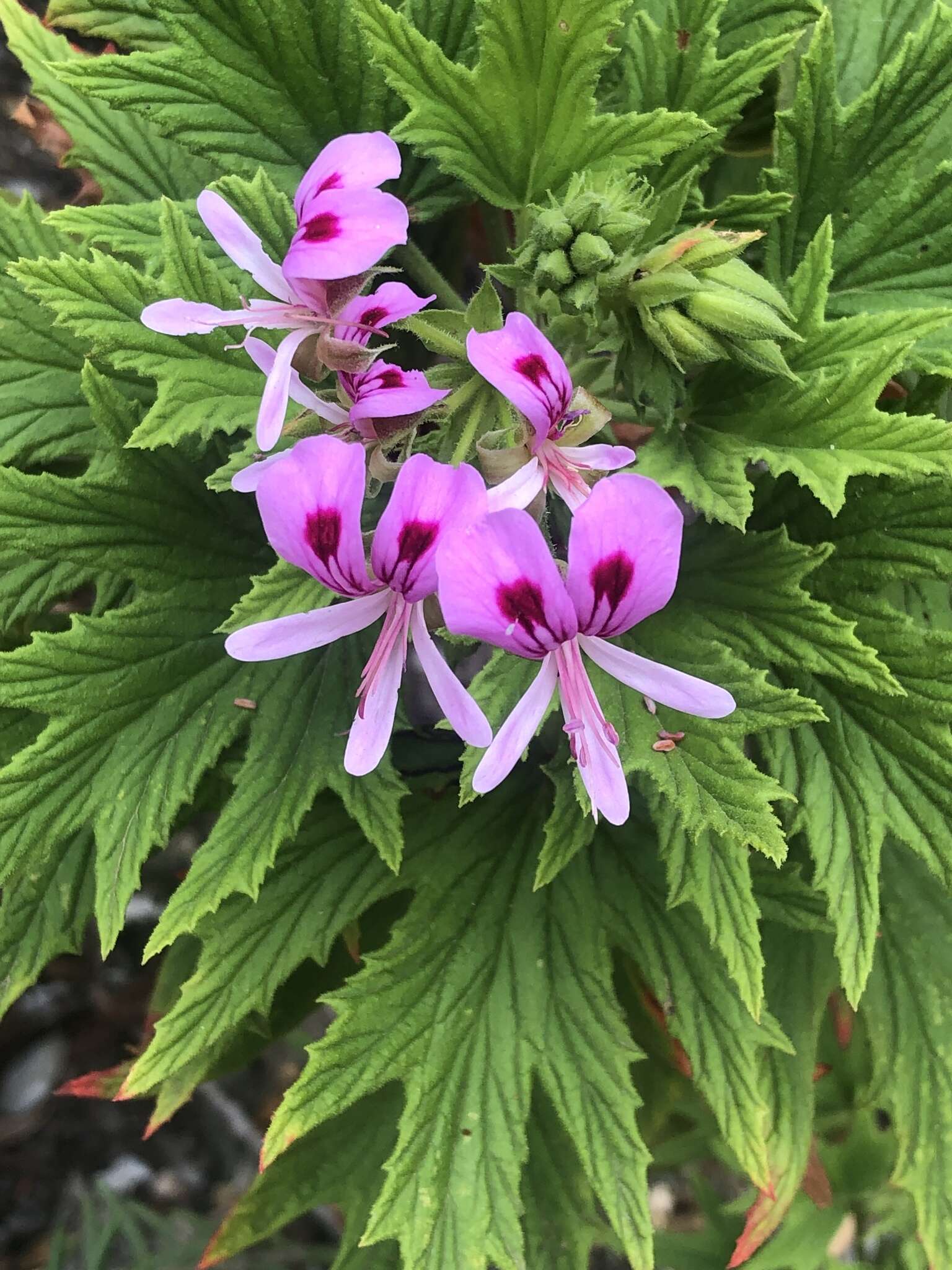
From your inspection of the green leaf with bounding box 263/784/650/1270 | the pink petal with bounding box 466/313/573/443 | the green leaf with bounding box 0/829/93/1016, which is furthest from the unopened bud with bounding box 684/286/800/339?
the green leaf with bounding box 0/829/93/1016

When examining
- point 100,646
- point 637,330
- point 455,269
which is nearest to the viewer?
point 637,330

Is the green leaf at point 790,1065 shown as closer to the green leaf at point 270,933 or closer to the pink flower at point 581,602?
the green leaf at point 270,933

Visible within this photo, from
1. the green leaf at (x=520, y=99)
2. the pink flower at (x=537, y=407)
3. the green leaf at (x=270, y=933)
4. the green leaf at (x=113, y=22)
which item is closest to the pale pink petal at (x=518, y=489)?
the pink flower at (x=537, y=407)

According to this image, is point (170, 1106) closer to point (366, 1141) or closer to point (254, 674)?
point (366, 1141)

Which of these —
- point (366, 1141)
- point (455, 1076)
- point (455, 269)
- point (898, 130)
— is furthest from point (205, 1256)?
point (898, 130)

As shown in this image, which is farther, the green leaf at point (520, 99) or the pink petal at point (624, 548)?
the green leaf at point (520, 99)


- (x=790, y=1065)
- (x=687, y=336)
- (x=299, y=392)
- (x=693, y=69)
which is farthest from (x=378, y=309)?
(x=790, y=1065)
